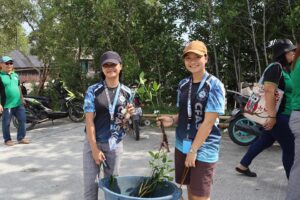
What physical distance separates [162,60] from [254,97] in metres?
5.01

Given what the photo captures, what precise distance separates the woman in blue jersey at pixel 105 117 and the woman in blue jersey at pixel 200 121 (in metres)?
0.57

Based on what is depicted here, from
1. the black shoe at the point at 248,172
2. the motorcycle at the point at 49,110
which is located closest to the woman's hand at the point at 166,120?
the black shoe at the point at 248,172

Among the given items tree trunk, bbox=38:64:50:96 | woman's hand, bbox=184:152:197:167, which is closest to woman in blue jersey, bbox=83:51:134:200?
woman's hand, bbox=184:152:197:167

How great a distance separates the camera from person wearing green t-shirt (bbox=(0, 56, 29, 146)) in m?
7.41

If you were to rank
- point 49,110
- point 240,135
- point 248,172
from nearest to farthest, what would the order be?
1. point 248,172
2. point 240,135
3. point 49,110

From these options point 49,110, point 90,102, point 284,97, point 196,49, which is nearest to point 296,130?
point 196,49

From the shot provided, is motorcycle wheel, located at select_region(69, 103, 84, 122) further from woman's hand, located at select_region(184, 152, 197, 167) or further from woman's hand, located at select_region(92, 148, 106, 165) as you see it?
woman's hand, located at select_region(184, 152, 197, 167)

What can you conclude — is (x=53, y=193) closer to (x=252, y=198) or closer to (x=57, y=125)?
(x=252, y=198)

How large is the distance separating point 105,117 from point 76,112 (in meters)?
7.05

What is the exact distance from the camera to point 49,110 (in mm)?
9953

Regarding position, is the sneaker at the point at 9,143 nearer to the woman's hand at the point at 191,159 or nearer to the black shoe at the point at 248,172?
the black shoe at the point at 248,172

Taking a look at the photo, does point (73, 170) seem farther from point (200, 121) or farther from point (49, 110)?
point (49, 110)

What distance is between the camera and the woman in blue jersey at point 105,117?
3.34 meters

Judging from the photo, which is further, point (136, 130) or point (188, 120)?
point (136, 130)
